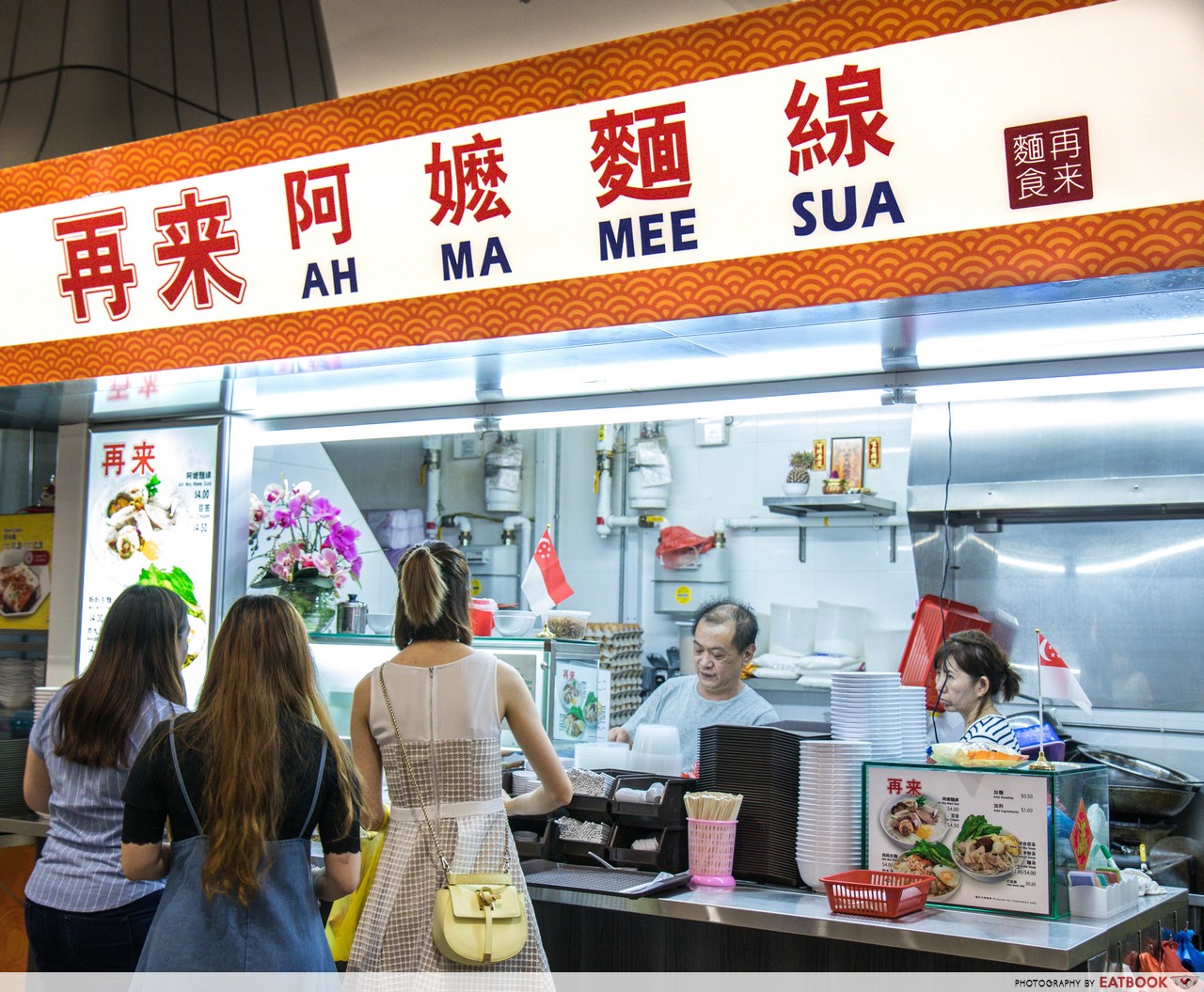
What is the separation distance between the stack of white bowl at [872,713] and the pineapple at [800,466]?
12.4 ft

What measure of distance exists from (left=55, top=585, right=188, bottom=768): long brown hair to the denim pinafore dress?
607 millimetres

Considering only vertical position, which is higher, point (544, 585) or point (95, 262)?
point (95, 262)

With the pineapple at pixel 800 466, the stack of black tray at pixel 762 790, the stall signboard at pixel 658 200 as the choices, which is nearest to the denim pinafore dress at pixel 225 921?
the stack of black tray at pixel 762 790

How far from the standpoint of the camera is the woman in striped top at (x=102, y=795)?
9.84ft

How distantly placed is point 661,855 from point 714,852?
0.16 metres

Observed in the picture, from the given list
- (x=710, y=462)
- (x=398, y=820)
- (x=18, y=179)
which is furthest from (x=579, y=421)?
(x=710, y=462)

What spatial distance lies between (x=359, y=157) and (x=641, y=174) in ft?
2.76

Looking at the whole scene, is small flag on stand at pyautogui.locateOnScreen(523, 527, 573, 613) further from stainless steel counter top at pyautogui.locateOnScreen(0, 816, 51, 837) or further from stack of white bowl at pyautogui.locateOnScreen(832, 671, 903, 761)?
stainless steel counter top at pyautogui.locateOnScreen(0, 816, 51, 837)

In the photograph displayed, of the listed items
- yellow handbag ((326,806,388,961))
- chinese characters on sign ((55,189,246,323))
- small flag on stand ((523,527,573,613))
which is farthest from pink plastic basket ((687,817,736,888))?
chinese characters on sign ((55,189,246,323))

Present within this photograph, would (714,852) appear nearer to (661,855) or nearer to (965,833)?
(661,855)

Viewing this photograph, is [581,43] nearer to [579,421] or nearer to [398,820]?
[579,421]

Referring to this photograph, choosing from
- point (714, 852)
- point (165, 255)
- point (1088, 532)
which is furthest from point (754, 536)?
point (165, 255)

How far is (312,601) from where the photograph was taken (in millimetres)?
4266

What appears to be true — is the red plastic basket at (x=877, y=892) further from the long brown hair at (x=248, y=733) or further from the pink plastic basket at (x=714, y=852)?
the long brown hair at (x=248, y=733)
